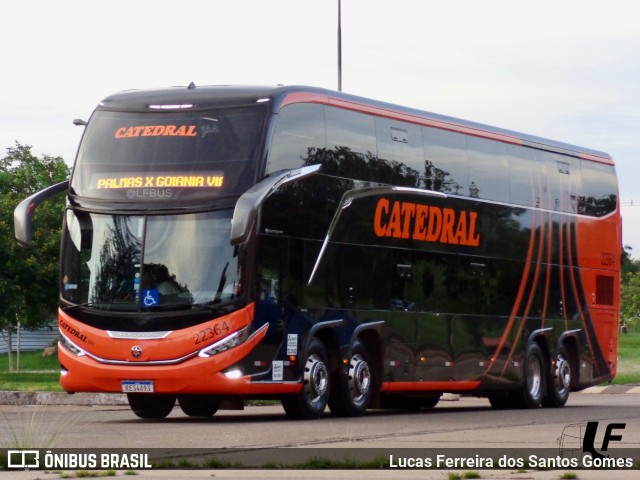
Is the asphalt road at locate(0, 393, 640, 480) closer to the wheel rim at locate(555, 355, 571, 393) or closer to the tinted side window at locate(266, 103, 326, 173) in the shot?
the wheel rim at locate(555, 355, 571, 393)

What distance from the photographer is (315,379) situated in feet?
68.3

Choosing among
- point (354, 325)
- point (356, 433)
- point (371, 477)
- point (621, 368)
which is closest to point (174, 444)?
point (356, 433)

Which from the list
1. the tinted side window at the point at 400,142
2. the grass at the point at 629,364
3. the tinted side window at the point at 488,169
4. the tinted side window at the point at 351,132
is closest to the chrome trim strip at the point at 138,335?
the tinted side window at the point at 351,132

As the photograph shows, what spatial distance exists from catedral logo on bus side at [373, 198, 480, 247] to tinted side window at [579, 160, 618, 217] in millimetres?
4272

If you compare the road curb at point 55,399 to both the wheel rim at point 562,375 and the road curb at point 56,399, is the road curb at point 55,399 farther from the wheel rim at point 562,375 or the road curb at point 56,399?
the wheel rim at point 562,375

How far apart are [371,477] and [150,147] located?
32.4ft

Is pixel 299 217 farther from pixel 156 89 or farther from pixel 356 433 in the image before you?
pixel 356 433

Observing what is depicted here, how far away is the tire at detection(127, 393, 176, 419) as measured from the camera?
21.0m

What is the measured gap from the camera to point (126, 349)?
64.6ft

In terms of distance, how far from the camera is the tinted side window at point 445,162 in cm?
2373

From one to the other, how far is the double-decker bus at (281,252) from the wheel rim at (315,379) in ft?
0.10

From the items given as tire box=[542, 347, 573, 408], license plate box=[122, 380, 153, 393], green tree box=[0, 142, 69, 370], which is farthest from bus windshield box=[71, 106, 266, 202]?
green tree box=[0, 142, 69, 370]

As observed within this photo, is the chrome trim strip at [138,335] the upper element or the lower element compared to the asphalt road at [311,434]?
upper

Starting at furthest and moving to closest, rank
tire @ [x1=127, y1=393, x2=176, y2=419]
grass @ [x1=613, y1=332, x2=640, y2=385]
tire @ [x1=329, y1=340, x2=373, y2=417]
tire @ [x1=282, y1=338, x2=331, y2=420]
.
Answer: grass @ [x1=613, y1=332, x2=640, y2=385], tire @ [x1=329, y1=340, x2=373, y2=417], tire @ [x1=127, y1=393, x2=176, y2=419], tire @ [x1=282, y1=338, x2=331, y2=420]
